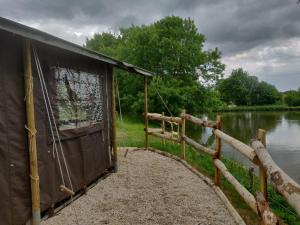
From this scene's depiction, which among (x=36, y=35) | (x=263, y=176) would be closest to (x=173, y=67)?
(x=36, y=35)

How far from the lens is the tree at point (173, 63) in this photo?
67.9 feet

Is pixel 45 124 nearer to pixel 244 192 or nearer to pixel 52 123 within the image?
pixel 52 123

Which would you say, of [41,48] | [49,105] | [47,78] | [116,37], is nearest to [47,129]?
[49,105]

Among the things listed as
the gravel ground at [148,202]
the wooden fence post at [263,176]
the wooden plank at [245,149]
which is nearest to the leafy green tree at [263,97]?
the gravel ground at [148,202]

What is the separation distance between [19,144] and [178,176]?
11.0 feet

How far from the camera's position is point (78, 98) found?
4.93 m

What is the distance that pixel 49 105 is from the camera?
4.07 metres

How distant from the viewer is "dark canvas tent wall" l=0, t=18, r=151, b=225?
334cm

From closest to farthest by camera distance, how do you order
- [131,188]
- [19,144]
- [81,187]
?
1. [19,144]
2. [81,187]
3. [131,188]

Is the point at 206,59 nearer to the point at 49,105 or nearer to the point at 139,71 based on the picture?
the point at 139,71

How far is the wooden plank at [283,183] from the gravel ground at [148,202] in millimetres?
1336

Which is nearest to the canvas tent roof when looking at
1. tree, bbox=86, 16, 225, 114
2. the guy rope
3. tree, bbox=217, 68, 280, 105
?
the guy rope

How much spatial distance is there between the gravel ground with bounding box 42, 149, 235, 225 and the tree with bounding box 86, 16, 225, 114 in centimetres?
1414

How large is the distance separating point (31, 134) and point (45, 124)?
0.42 m
